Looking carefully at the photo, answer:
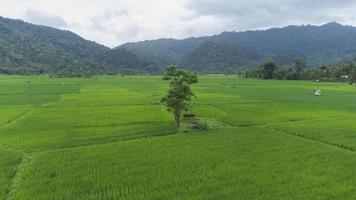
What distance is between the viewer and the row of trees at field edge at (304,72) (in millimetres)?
96625

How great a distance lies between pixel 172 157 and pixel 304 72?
95898mm

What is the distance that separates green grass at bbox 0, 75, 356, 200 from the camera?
1280 centimetres

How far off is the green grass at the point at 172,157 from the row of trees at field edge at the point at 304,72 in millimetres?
72502

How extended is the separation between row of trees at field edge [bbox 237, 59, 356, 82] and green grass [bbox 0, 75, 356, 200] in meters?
72.5

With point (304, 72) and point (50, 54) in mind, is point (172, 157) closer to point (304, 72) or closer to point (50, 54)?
point (304, 72)

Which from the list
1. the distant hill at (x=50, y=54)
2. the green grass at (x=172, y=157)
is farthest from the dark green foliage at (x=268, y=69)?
the green grass at (x=172, y=157)

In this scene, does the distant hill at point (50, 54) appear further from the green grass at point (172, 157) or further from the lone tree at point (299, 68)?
the green grass at point (172, 157)

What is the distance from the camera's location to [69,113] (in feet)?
102

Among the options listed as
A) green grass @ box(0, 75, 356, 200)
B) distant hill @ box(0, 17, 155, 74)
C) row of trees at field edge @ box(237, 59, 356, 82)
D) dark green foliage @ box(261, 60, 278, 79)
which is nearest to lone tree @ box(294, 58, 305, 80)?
row of trees at field edge @ box(237, 59, 356, 82)

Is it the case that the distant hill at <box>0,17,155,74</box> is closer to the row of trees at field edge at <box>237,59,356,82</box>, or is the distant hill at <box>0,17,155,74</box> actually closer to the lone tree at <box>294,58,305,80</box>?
the row of trees at field edge at <box>237,59,356,82</box>

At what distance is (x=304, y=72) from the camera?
4208 inches

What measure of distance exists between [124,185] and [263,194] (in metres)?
4.22

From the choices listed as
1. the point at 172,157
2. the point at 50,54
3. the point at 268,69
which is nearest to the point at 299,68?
the point at 268,69

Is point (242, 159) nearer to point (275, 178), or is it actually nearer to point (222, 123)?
point (275, 178)
